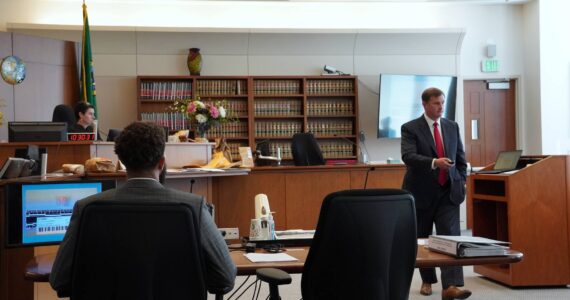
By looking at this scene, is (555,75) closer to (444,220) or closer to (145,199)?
(444,220)

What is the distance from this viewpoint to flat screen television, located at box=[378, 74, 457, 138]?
926 cm

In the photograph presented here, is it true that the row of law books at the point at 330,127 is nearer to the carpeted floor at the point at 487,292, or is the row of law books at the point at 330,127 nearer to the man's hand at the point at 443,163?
the carpeted floor at the point at 487,292

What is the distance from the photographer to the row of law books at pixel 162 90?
908 centimetres

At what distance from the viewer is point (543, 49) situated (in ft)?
31.1

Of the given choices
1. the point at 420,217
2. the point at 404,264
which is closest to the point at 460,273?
the point at 420,217

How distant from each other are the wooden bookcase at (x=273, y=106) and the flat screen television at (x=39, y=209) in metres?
6.14

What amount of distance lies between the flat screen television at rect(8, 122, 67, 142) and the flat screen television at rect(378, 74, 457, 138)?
513 cm

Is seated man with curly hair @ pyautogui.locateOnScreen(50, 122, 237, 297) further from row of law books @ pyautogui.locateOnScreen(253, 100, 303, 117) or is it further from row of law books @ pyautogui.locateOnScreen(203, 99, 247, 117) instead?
row of law books @ pyautogui.locateOnScreen(253, 100, 303, 117)

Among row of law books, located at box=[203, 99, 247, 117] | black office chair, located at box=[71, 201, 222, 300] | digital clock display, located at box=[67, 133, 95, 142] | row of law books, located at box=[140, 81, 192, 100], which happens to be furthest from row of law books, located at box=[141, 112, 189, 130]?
black office chair, located at box=[71, 201, 222, 300]

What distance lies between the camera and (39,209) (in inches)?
116

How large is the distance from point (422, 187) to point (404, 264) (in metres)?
2.38

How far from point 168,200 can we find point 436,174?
9.54ft

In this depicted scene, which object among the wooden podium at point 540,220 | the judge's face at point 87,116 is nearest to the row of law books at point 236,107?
the judge's face at point 87,116

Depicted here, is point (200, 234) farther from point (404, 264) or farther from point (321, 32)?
point (321, 32)
